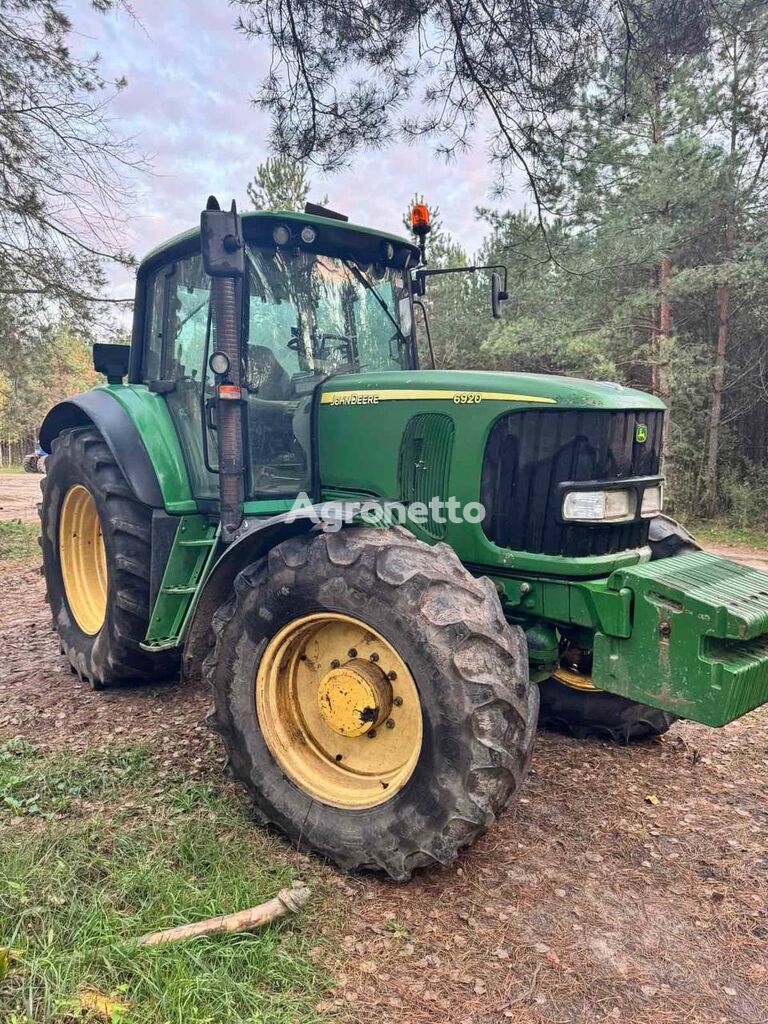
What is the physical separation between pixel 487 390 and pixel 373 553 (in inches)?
36.8

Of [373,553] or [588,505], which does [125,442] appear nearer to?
[373,553]

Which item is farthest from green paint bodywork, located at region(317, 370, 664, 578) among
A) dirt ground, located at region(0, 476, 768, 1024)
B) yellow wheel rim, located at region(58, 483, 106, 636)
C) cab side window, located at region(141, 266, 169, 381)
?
yellow wheel rim, located at region(58, 483, 106, 636)

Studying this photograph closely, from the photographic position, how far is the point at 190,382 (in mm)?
3973

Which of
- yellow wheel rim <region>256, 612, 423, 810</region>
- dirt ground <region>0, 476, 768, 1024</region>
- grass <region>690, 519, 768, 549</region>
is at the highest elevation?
yellow wheel rim <region>256, 612, 423, 810</region>

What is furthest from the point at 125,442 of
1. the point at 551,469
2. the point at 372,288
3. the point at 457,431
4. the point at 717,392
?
the point at 717,392

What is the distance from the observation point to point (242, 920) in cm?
222

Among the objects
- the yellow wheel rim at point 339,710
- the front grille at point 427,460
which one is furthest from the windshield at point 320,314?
the yellow wheel rim at point 339,710

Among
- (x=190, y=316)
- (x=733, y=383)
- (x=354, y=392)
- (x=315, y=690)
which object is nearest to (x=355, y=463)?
(x=354, y=392)

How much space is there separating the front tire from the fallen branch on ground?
0.29m

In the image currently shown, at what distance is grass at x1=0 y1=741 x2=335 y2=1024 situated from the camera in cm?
192

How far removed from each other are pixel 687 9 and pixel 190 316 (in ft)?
11.3

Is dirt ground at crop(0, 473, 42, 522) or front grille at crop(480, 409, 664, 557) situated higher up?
front grille at crop(480, 409, 664, 557)

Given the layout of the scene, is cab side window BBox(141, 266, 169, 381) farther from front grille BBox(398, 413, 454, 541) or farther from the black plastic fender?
the black plastic fender

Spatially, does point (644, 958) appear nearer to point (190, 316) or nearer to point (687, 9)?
point (190, 316)
